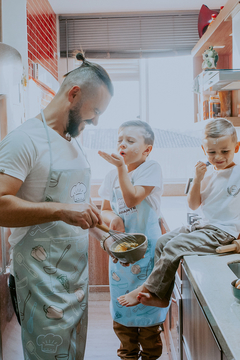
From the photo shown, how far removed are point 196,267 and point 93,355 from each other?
1.34 meters

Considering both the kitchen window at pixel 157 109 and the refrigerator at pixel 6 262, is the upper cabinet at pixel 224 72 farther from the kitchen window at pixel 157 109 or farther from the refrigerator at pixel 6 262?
the refrigerator at pixel 6 262

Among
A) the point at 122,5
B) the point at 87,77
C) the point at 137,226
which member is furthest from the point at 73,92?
the point at 122,5

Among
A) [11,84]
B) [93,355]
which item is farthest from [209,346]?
[11,84]

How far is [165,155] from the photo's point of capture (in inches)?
155

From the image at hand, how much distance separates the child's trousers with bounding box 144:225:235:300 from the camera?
138 centimetres

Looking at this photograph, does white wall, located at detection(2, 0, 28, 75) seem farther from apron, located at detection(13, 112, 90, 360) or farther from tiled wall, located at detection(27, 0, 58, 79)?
apron, located at detection(13, 112, 90, 360)

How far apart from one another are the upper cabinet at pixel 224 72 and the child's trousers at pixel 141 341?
1291 mm

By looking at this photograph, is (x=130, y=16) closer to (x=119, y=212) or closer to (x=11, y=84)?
(x=11, y=84)

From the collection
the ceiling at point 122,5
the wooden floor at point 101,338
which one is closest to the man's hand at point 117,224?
the wooden floor at point 101,338

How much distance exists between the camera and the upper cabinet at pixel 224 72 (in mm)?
1682

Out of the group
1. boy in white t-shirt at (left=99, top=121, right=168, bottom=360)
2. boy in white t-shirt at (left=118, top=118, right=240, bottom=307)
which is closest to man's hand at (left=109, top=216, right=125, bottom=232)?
boy in white t-shirt at (left=99, top=121, right=168, bottom=360)

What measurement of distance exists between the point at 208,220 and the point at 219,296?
2.02 feet

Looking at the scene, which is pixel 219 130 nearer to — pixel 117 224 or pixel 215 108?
pixel 117 224

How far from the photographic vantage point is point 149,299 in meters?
1.40
